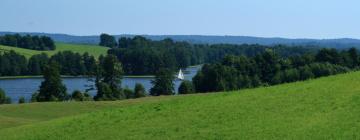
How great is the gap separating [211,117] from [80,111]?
25255mm

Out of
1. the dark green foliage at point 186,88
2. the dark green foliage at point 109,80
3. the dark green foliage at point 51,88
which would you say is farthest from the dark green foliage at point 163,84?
the dark green foliage at point 51,88

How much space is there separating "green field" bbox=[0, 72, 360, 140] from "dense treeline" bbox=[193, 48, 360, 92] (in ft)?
213

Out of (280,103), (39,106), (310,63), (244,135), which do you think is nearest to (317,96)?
(280,103)

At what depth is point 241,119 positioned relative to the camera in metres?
22.3

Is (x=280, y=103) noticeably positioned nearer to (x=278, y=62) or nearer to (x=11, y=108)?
(x=11, y=108)

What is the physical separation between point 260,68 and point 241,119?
85.1 metres

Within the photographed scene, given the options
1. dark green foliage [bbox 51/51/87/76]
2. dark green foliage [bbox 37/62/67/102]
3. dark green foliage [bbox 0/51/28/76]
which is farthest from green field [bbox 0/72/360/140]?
dark green foliage [bbox 0/51/28/76]

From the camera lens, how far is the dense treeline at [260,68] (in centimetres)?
9781

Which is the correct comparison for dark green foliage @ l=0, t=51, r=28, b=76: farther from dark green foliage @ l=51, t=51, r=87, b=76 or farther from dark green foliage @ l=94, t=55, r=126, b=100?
dark green foliage @ l=94, t=55, r=126, b=100

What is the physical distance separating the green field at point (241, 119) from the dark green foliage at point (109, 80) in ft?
208

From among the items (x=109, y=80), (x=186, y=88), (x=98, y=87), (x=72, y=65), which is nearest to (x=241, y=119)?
(x=98, y=87)

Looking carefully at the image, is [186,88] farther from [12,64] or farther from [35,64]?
[12,64]

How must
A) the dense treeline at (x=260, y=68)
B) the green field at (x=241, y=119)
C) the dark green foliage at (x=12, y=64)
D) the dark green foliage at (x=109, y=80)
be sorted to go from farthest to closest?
the dark green foliage at (x=12, y=64)
the dense treeline at (x=260, y=68)
the dark green foliage at (x=109, y=80)
the green field at (x=241, y=119)

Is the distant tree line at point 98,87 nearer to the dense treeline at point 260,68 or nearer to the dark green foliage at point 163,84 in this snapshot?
the dark green foliage at point 163,84
